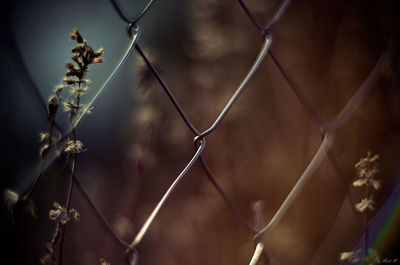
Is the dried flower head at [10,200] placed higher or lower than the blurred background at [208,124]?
higher

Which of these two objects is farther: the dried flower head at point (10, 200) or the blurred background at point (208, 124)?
the blurred background at point (208, 124)

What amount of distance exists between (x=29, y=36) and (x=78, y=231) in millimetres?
542

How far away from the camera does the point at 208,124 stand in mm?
1168

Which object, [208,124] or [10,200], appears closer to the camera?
[10,200]

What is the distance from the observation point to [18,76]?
592 millimetres

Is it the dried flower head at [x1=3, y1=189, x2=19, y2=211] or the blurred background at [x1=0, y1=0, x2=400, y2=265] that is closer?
the dried flower head at [x1=3, y1=189, x2=19, y2=211]

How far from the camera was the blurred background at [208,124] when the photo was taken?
790mm

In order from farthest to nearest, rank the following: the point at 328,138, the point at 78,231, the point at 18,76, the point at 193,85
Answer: the point at 193,85 → the point at 78,231 → the point at 328,138 → the point at 18,76

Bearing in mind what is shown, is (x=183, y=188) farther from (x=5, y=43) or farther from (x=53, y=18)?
(x=5, y=43)

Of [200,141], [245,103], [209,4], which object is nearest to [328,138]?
[200,141]

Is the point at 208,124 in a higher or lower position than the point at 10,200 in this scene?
lower

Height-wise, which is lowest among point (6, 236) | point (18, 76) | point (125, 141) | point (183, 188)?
point (183, 188)

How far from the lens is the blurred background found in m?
0.79

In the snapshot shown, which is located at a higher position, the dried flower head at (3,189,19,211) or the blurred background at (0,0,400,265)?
the dried flower head at (3,189,19,211)
